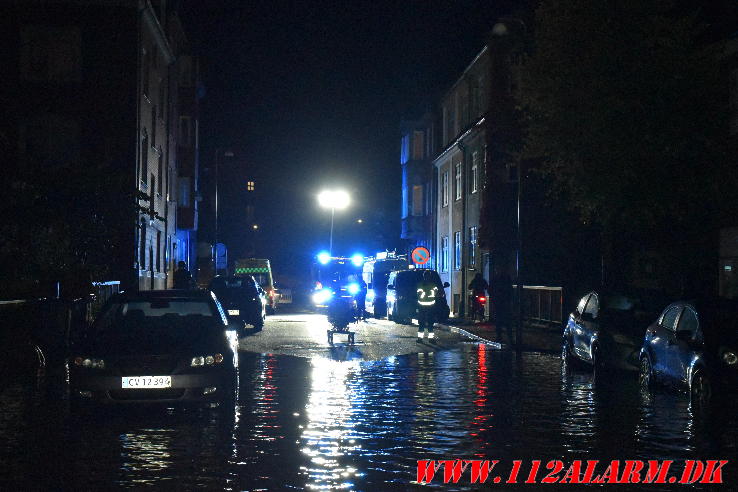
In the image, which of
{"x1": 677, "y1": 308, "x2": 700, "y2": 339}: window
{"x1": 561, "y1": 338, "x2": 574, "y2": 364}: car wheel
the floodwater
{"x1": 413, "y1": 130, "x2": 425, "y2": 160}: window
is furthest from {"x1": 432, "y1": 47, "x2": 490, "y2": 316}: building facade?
the floodwater

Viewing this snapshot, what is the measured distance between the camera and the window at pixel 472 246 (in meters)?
49.2

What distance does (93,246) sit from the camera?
91.6ft

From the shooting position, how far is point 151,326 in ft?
46.6

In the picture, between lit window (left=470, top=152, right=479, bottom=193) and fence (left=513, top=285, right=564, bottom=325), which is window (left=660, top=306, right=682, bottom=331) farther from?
lit window (left=470, top=152, right=479, bottom=193)

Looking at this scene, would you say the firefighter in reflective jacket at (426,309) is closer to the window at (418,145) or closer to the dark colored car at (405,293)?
the dark colored car at (405,293)

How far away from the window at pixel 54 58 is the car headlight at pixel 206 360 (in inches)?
1119

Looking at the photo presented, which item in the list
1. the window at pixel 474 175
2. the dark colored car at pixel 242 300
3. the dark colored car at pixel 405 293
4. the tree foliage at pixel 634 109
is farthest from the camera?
the window at pixel 474 175

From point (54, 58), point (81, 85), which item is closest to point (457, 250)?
point (81, 85)

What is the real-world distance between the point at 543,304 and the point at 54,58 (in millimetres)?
18329

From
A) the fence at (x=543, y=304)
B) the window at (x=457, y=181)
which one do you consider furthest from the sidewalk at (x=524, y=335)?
the window at (x=457, y=181)

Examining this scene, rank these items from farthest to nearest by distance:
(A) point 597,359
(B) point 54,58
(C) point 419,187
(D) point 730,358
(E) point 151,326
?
1. (C) point 419,187
2. (B) point 54,58
3. (A) point 597,359
4. (D) point 730,358
5. (E) point 151,326

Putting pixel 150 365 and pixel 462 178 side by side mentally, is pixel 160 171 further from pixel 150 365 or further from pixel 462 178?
pixel 150 365

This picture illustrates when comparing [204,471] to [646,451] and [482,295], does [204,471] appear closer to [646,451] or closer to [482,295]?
[646,451]

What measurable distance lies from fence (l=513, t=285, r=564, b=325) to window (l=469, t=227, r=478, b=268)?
923 centimetres
